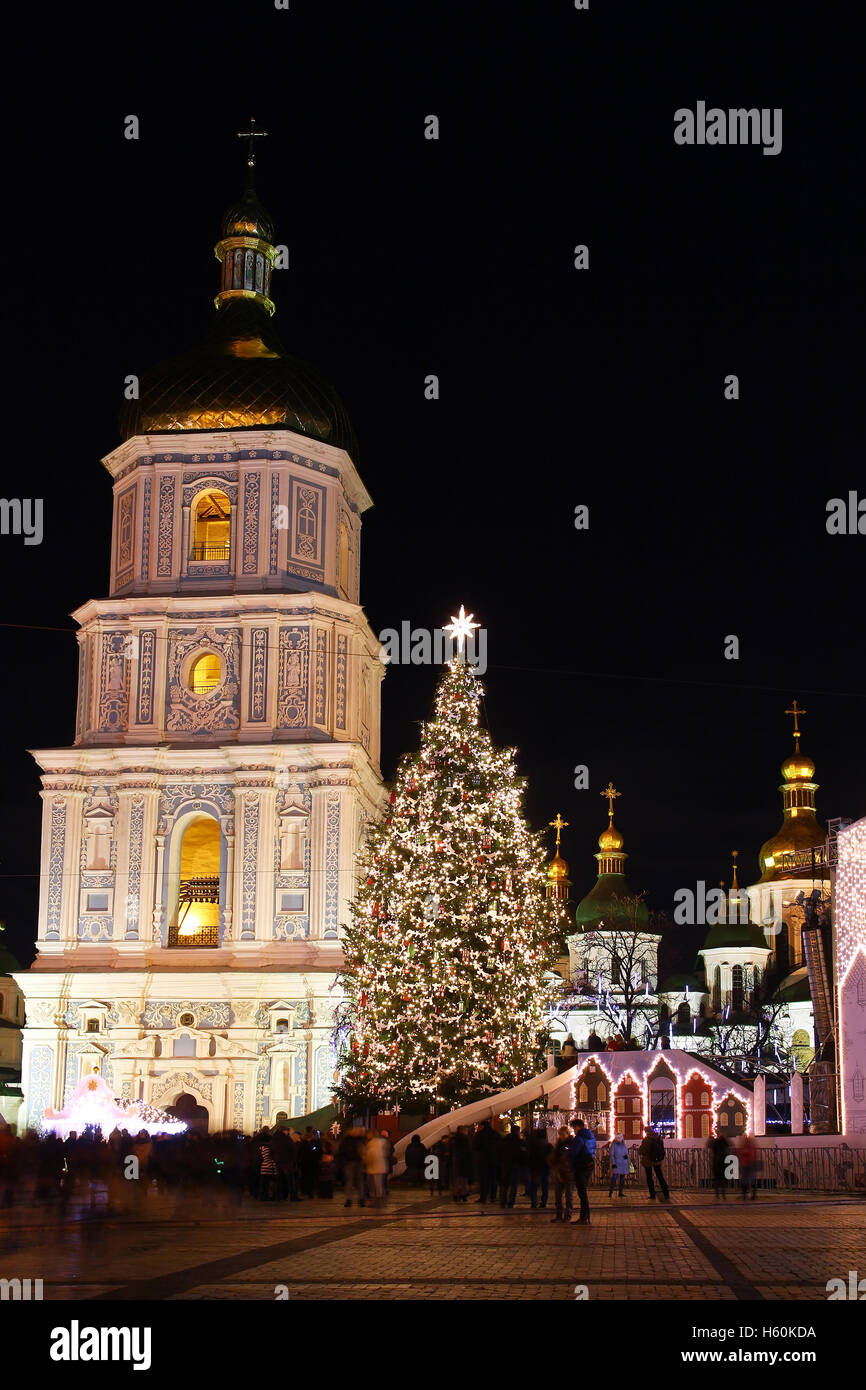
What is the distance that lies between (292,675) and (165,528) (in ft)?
18.9

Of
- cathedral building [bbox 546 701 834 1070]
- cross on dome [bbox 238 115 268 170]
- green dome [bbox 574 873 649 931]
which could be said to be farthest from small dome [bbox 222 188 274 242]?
green dome [bbox 574 873 649 931]

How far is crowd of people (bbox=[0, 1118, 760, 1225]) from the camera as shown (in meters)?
23.5

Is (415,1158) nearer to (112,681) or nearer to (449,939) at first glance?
(449,939)

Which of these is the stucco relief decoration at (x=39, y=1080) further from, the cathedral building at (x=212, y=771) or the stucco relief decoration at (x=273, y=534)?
the stucco relief decoration at (x=273, y=534)

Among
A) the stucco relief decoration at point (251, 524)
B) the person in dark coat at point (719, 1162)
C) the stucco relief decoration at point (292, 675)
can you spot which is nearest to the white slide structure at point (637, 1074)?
the person in dark coat at point (719, 1162)

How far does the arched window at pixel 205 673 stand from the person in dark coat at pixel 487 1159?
23995mm

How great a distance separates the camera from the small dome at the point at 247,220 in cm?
5509

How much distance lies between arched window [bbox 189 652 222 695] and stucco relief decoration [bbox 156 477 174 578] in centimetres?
260

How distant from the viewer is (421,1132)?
30.6 meters

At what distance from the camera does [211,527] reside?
5006 cm
